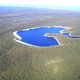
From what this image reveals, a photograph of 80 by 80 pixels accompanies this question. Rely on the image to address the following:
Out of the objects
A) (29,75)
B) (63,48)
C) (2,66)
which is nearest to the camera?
(29,75)

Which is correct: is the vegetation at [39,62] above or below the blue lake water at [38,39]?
above

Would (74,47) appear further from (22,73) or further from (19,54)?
(22,73)

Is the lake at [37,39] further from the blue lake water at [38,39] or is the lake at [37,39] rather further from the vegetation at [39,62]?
the vegetation at [39,62]

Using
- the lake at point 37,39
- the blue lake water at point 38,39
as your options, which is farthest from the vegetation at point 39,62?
the blue lake water at point 38,39

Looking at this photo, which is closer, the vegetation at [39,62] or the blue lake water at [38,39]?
the vegetation at [39,62]

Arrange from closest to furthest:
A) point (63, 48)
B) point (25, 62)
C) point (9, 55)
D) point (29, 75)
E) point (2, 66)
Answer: point (29, 75) → point (2, 66) → point (25, 62) → point (9, 55) → point (63, 48)

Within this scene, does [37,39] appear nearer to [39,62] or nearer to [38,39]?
[38,39]

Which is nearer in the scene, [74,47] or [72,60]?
[72,60]

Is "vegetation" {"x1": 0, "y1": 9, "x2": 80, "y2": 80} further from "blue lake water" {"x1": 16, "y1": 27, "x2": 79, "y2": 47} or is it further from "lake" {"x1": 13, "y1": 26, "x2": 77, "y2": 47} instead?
"blue lake water" {"x1": 16, "y1": 27, "x2": 79, "y2": 47}

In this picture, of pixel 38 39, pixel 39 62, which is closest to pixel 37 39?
pixel 38 39

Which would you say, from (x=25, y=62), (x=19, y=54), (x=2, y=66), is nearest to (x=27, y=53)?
(x=19, y=54)

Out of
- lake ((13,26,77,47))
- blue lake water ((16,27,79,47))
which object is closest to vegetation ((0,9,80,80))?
lake ((13,26,77,47))
